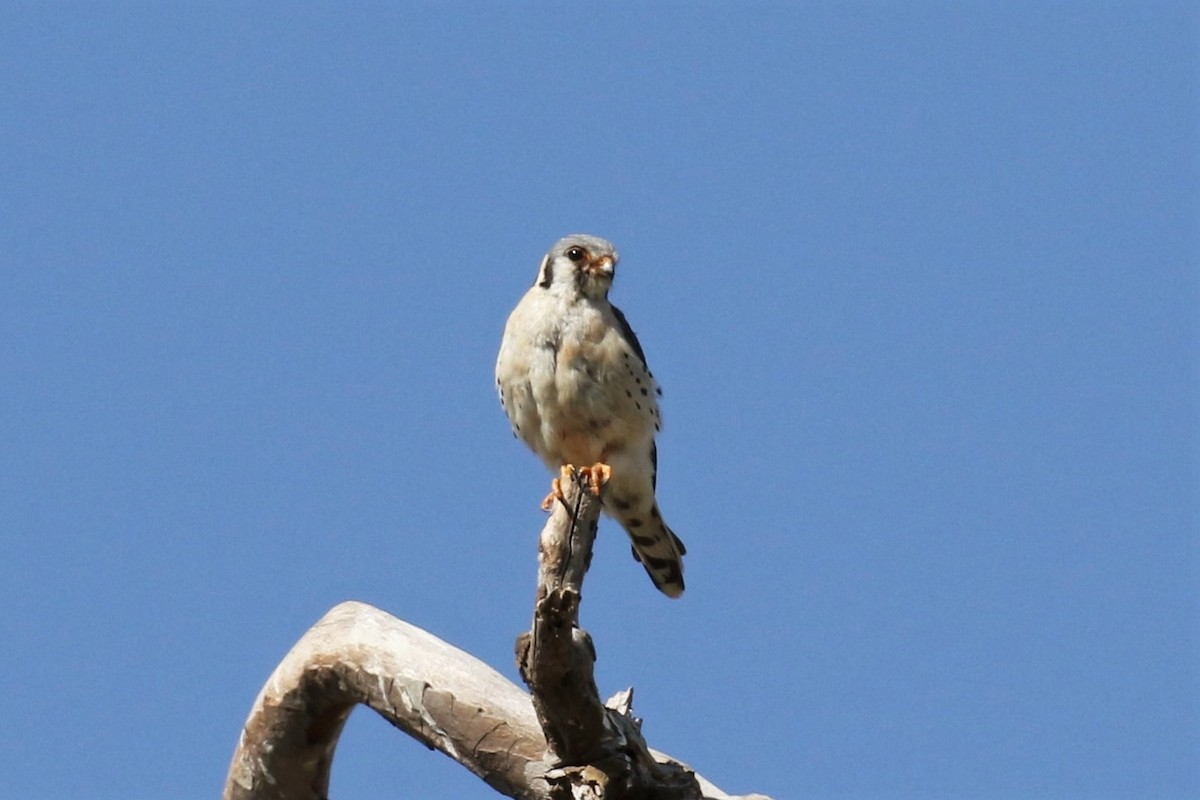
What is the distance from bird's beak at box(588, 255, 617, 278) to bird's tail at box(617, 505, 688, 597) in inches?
46.9

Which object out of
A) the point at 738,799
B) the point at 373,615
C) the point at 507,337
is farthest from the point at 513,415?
the point at 738,799

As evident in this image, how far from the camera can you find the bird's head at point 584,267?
6578mm

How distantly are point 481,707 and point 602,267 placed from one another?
191 centimetres

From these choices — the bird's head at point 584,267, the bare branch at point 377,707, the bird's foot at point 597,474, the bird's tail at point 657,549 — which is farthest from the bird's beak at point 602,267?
the bare branch at point 377,707

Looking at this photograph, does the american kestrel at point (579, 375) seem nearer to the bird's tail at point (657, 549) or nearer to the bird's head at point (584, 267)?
the bird's head at point (584, 267)

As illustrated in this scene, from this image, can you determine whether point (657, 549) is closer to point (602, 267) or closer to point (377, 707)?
point (602, 267)

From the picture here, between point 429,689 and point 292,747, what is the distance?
2.73 feet

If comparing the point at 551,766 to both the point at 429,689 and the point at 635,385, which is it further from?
the point at 635,385

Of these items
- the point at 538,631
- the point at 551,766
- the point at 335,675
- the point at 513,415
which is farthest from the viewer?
the point at 513,415

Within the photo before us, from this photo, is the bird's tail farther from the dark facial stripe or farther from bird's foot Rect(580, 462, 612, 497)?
the dark facial stripe

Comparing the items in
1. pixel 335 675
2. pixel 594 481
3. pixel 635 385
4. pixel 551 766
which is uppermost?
pixel 635 385

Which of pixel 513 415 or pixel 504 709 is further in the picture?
pixel 513 415

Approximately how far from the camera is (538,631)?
4.86 metres

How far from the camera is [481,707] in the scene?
19.1 ft
